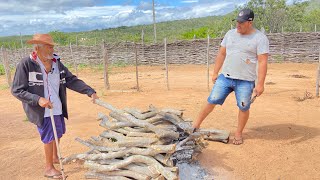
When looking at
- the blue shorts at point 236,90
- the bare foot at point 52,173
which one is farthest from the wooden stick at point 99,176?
the blue shorts at point 236,90

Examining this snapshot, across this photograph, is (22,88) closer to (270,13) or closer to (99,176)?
(99,176)

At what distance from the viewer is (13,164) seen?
4.43 meters

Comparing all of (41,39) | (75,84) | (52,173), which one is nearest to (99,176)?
(52,173)

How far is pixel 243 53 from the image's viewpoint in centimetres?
426

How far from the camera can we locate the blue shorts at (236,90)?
14.2 feet

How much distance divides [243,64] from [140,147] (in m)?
1.79

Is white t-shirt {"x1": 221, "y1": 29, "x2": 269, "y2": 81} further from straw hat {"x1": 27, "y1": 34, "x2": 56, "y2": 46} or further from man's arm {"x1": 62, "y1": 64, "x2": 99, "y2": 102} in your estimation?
straw hat {"x1": 27, "y1": 34, "x2": 56, "y2": 46}

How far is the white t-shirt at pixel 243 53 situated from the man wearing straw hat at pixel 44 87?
1.89m

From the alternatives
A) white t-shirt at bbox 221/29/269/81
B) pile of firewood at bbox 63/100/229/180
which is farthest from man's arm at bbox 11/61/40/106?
white t-shirt at bbox 221/29/269/81

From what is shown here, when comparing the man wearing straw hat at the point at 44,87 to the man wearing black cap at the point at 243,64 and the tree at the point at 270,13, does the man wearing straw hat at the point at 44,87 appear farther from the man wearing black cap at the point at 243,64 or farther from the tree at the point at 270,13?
the tree at the point at 270,13

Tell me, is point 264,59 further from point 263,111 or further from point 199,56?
point 199,56

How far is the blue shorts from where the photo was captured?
14.2ft

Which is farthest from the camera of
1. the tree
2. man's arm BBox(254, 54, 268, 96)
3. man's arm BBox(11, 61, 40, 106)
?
the tree

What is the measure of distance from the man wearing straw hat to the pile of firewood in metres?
0.46
